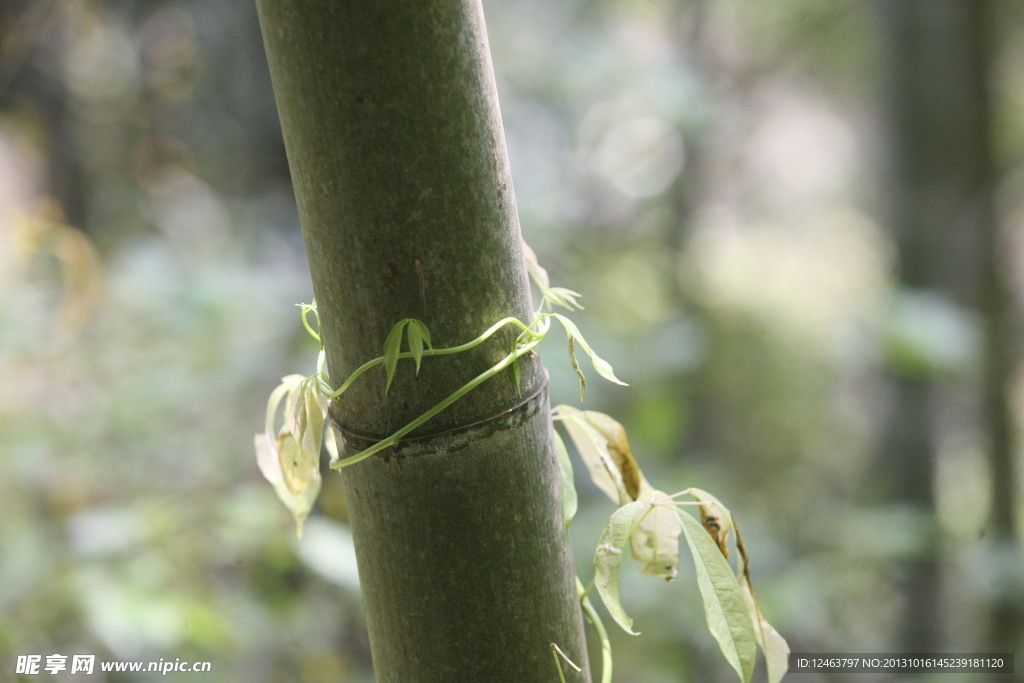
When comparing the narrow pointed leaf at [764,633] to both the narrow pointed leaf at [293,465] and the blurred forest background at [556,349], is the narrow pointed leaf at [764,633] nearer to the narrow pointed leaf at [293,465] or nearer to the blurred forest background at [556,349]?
the narrow pointed leaf at [293,465]

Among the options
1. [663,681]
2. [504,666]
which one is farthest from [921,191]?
[504,666]

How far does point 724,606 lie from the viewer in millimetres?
354

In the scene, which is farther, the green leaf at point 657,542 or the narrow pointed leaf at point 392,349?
the green leaf at point 657,542

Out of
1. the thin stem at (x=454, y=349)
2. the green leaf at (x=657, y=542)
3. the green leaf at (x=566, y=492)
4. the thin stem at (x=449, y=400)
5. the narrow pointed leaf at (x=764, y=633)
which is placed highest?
the thin stem at (x=454, y=349)

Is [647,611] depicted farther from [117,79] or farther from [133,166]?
[117,79]

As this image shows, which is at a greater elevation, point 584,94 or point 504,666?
point 584,94

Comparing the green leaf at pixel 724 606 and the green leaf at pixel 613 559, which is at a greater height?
the green leaf at pixel 613 559

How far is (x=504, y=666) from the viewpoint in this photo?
0.33m

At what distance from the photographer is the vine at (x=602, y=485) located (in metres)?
0.31

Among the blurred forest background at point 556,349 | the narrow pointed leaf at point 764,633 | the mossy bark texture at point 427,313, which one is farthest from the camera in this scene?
the blurred forest background at point 556,349

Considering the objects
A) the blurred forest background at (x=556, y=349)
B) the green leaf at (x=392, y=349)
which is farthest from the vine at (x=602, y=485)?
the blurred forest background at (x=556, y=349)

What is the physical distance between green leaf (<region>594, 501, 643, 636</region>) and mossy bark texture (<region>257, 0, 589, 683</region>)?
2cm

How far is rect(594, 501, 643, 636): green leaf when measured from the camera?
1.14ft

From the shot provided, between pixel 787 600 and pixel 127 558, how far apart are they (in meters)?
1.08
